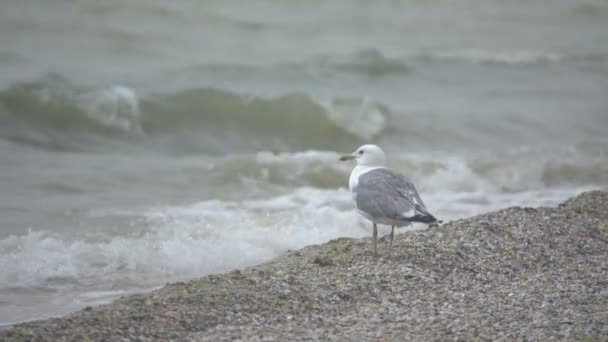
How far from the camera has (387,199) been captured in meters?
6.93

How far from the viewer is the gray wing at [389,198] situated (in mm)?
6777

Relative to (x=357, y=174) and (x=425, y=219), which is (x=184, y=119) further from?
(x=425, y=219)

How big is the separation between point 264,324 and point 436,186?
6423mm

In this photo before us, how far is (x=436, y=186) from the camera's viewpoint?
11.9m

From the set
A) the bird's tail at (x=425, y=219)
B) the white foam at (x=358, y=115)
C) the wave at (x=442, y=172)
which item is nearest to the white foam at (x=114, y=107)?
the wave at (x=442, y=172)

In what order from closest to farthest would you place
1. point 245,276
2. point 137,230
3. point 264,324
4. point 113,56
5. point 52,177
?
point 264,324 < point 245,276 < point 137,230 < point 52,177 < point 113,56

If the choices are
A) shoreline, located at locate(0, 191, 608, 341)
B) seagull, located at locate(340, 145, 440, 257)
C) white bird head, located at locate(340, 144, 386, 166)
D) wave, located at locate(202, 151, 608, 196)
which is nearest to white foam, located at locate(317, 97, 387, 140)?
wave, located at locate(202, 151, 608, 196)

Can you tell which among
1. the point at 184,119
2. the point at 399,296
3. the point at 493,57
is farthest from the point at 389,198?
the point at 493,57

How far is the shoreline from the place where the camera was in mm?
5582

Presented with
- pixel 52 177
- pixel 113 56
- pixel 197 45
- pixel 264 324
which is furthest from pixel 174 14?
pixel 264 324

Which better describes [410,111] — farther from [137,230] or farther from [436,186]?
[137,230]

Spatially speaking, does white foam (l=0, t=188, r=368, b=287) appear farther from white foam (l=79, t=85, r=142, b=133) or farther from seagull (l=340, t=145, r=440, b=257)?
white foam (l=79, t=85, r=142, b=133)

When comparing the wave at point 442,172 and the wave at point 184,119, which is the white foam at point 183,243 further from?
the wave at point 184,119

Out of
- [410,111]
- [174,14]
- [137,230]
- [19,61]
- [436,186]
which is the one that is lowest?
[137,230]
